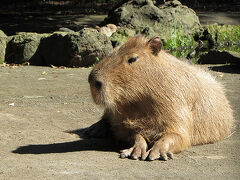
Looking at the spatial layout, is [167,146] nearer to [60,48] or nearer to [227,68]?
[227,68]

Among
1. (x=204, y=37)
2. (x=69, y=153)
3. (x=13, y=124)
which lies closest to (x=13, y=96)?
(x=13, y=124)

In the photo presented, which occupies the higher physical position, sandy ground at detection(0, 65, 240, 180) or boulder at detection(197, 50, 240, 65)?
sandy ground at detection(0, 65, 240, 180)

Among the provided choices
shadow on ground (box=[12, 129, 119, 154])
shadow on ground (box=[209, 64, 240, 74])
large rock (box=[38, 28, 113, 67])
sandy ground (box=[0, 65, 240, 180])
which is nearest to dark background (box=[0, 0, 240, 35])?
large rock (box=[38, 28, 113, 67])

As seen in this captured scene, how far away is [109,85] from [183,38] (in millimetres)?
8760

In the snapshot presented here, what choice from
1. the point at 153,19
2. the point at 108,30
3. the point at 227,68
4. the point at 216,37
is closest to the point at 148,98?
the point at 227,68

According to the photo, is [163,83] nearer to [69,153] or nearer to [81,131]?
[69,153]

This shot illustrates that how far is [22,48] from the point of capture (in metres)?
10.4

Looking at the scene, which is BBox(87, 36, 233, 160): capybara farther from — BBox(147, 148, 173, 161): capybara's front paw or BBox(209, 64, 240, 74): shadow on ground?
BBox(209, 64, 240, 74): shadow on ground

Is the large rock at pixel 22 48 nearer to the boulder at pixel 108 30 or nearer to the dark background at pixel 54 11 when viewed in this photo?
the boulder at pixel 108 30

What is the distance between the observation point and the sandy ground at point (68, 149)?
130 inches

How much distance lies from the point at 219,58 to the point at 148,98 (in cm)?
675

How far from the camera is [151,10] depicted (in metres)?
12.8

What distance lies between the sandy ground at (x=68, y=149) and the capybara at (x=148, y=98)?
0.16 meters

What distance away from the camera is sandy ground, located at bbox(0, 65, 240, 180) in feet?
10.9
